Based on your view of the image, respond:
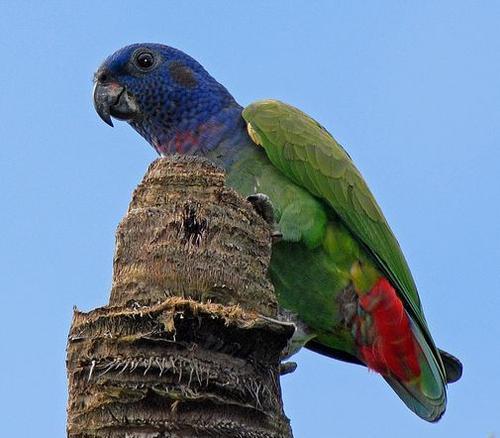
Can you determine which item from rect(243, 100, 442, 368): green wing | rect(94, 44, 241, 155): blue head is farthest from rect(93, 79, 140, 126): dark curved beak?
rect(243, 100, 442, 368): green wing

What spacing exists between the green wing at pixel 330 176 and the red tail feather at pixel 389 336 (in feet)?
0.38

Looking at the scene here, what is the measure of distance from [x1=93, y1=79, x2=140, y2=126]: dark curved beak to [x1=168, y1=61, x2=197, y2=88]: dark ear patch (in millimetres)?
376

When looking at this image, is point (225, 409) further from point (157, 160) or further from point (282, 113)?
point (282, 113)

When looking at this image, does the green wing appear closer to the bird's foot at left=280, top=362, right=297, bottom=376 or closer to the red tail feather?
the red tail feather

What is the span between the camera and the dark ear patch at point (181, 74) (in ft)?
23.9

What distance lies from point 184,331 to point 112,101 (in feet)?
14.0

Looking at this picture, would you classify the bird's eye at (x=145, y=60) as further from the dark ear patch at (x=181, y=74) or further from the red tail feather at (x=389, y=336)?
the red tail feather at (x=389, y=336)

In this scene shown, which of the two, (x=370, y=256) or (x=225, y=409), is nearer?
(x=225, y=409)

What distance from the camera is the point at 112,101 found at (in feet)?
23.7

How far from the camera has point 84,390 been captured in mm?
3287

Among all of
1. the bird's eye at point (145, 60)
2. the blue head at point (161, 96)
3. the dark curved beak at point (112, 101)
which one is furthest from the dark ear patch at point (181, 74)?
the dark curved beak at point (112, 101)

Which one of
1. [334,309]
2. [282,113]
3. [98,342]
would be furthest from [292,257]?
[98,342]

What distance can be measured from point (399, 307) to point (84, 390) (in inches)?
146

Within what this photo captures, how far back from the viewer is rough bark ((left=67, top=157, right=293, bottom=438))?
314 centimetres
